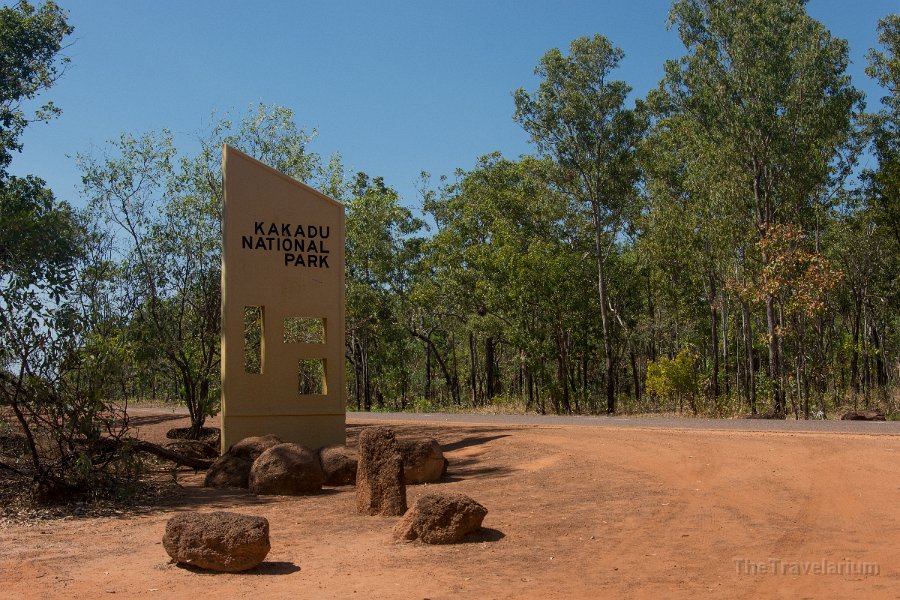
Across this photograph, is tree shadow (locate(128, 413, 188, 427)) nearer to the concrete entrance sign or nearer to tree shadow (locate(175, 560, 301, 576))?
the concrete entrance sign

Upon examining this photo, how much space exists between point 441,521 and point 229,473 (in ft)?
19.7

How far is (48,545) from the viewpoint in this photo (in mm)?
8477

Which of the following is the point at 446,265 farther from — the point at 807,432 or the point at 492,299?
the point at 807,432

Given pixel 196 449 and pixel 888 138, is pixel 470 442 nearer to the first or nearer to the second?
pixel 196 449

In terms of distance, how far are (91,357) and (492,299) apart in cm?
1882

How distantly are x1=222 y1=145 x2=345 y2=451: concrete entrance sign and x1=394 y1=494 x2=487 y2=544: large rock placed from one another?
25.8ft

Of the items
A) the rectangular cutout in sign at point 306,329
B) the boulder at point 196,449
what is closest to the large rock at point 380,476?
the boulder at point 196,449

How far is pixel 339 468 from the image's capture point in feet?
42.2

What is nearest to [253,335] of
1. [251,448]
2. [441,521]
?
[251,448]

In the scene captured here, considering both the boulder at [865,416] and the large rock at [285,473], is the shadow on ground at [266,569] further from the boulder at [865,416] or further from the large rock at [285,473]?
the boulder at [865,416]

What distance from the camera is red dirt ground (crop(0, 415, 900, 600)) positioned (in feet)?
21.0

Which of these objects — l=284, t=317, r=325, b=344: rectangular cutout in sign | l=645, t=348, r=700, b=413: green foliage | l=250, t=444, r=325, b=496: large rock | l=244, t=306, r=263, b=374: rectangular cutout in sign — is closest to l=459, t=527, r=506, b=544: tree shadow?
l=250, t=444, r=325, b=496: large rock

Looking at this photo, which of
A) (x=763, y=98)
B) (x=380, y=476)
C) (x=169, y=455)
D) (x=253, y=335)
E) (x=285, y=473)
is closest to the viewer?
(x=380, y=476)

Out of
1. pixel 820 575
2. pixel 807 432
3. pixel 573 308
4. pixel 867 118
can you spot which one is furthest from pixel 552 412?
pixel 820 575
